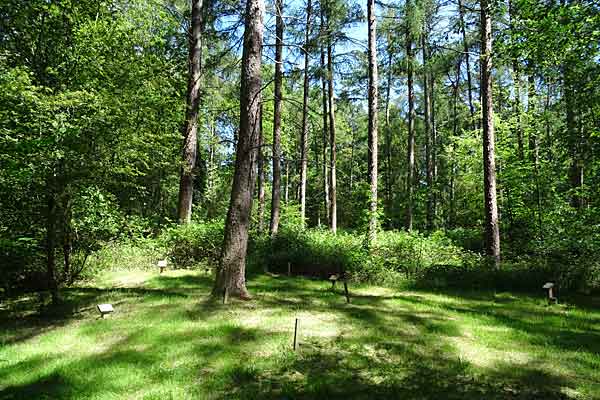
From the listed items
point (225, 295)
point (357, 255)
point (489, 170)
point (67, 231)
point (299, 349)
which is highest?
point (489, 170)

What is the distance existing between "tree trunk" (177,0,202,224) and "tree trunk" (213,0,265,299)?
717 cm

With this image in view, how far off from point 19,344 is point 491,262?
10977 mm

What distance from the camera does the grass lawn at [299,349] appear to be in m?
4.70

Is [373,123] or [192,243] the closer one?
[373,123]

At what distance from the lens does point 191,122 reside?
15.4 metres

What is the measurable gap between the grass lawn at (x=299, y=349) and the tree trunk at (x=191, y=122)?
647cm

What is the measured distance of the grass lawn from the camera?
4.70 meters

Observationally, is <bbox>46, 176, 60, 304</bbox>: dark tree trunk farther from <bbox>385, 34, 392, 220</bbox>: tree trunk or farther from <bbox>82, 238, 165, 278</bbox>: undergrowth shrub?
<bbox>385, 34, 392, 220</bbox>: tree trunk

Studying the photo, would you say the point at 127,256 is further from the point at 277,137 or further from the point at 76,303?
the point at 277,137

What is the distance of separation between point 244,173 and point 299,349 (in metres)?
3.93

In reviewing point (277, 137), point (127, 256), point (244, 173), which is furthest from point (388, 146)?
point (244, 173)

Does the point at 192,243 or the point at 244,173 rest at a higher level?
the point at 244,173

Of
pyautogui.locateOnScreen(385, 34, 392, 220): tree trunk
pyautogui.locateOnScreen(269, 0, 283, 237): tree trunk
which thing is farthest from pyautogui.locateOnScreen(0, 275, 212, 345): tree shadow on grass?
pyautogui.locateOnScreen(385, 34, 392, 220): tree trunk

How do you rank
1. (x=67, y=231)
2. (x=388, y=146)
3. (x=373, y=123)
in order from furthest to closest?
(x=388, y=146)
(x=373, y=123)
(x=67, y=231)
